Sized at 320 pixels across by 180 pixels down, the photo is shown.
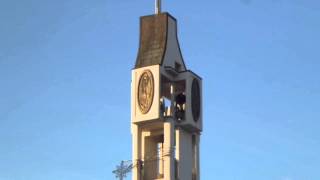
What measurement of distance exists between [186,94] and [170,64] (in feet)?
8.58

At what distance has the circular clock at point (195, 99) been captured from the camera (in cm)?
7638

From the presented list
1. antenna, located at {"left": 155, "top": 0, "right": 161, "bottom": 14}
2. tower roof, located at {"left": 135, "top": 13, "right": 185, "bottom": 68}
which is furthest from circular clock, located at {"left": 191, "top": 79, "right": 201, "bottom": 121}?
antenna, located at {"left": 155, "top": 0, "right": 161, "bottom": 14}

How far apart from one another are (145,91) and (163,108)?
6.06 ft

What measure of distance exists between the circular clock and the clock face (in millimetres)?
3543

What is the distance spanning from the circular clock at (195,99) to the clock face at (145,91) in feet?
11.6

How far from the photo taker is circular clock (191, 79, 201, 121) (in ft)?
251

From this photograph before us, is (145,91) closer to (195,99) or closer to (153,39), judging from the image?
(195,99)

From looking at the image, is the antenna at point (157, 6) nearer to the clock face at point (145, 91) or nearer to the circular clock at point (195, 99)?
the clock face at point (145, 91)

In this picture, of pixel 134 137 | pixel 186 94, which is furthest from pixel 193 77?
pixel 134 137

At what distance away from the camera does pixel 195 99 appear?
76.9m

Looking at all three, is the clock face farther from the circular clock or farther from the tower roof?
the circular clock

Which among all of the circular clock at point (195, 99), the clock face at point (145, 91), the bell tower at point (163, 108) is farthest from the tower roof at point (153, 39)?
the circular clock at point (195, 99)

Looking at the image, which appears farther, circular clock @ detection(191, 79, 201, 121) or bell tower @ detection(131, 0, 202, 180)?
circular clock @ detection(191, 79, 201, 121)

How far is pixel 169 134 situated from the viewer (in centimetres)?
7338
